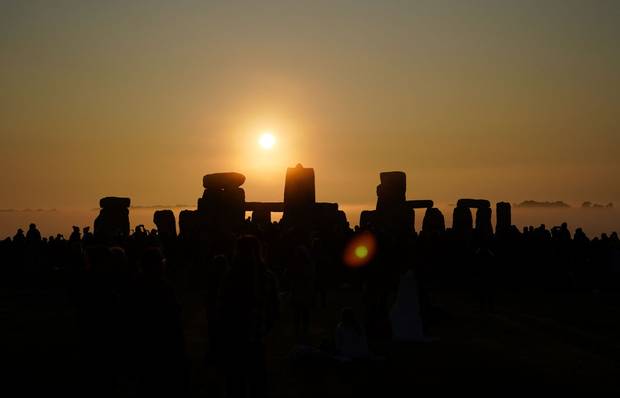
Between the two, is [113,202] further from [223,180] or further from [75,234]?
[223,180]

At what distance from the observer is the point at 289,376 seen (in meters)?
12.0

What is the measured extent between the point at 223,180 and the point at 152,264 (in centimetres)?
2038

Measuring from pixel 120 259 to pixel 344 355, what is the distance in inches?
183

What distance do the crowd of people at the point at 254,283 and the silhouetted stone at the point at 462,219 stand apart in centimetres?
215

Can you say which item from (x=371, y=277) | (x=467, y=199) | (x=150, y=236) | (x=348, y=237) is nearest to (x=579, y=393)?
(x=371, y=277)

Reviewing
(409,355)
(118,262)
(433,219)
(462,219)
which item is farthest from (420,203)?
(118,262)

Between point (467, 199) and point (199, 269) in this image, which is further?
point (467, 199)

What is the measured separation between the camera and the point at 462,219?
36.8 metres

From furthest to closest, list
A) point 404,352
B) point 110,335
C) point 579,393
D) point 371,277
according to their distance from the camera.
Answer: point 371,277, point 404,352, point 579,393, point 110,335

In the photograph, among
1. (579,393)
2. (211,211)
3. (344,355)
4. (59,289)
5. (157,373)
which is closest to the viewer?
(157,373)

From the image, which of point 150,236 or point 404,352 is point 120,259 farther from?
point 150,236

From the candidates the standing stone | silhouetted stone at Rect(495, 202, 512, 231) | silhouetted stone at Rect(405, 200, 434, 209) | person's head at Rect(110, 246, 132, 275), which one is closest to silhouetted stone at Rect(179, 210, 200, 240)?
the standing stone

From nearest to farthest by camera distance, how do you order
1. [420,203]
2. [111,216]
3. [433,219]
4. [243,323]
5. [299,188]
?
[243,323] < [299,188] < [111,216] < [433,219] < [420,203]

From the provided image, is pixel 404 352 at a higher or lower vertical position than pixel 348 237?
lower
